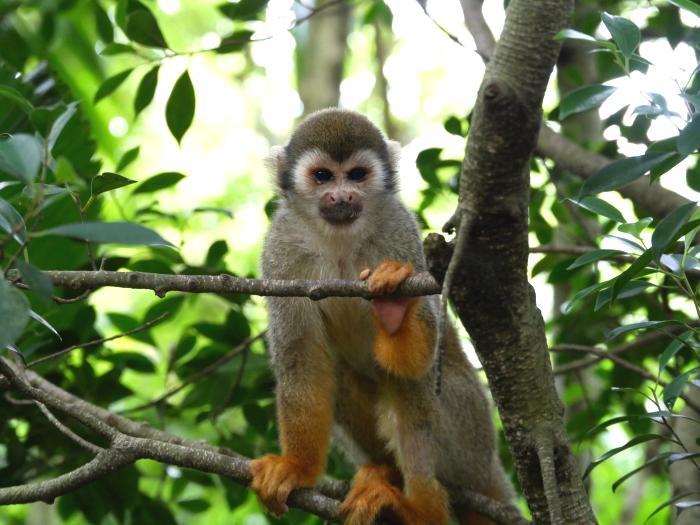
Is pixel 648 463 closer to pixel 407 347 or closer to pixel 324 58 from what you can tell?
pixel 407 347

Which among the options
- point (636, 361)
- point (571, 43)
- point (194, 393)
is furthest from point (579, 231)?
point (194, 393)

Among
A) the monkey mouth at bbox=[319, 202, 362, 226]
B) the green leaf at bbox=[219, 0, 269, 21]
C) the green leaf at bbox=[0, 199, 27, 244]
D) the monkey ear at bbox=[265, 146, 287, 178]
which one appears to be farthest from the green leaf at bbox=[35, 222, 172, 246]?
the monkey ear at bbox=[265, 146, 287, 178]

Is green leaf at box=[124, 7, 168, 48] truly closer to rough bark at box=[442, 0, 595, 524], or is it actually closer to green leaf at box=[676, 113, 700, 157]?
rough bark at box=[442, 0, 595, 524]

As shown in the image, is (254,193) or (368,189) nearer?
(368,189)

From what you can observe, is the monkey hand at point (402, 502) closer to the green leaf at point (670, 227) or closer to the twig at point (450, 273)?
the twig at point (450, 273)

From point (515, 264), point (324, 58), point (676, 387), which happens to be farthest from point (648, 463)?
point (324, 58)

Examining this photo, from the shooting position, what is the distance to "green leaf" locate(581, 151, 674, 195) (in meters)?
2.89

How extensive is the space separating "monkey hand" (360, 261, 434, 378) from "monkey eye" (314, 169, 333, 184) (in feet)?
3.25

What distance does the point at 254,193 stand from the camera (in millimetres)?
14750

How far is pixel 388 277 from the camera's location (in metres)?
3.57

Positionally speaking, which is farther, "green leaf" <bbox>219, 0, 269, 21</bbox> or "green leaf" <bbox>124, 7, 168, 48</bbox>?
"green leaf" <bbox>219, 0, 269, 21</bbox>

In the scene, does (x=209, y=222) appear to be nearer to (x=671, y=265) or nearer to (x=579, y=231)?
(x=579, y=231)

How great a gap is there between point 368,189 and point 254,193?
9.98 metres

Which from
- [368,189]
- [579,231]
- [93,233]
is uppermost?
[93,233]
